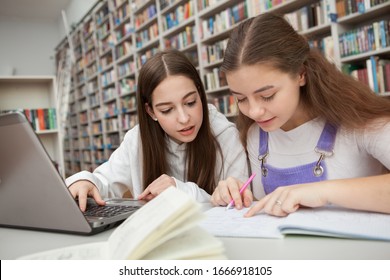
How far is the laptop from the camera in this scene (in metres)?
0.61

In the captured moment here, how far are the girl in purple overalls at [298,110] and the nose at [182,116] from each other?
0.23 metres

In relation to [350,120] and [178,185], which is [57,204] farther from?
[350,120]

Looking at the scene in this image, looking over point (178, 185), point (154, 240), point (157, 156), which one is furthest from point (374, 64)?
point (154, 240)

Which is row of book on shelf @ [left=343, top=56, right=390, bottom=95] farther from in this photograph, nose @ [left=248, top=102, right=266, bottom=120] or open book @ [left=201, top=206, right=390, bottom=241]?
open book @ [left=201, top=206, right=390, bottom=241]

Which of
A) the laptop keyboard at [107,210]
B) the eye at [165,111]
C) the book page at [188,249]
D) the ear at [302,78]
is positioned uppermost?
the ear at [302,78]

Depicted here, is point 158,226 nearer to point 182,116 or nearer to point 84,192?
point 84,192

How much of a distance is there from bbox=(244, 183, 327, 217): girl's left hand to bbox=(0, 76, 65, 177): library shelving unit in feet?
8.86

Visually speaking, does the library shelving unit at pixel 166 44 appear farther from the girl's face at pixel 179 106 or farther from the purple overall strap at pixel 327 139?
the girl's face at pixel 179 106

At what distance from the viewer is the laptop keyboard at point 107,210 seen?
774mm

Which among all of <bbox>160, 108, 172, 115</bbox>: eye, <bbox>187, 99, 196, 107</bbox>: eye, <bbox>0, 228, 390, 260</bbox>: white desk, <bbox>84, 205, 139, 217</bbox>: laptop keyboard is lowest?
<bbox>0, 228, 390, 260</bbox>: white desk

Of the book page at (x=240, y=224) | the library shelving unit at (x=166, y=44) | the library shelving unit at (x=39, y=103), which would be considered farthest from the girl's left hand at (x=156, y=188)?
the library shelving unit at (x=39, y=103)

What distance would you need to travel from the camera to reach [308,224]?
57 centimetres

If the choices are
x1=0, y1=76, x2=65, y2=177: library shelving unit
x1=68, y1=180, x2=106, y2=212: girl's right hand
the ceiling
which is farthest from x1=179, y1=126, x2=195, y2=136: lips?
the ceiling

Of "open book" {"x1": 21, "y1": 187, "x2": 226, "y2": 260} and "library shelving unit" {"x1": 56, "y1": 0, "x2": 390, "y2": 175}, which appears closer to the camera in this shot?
"open book" {"x1": 21, "y1": 187, "x2": 226, "y2": 260}
